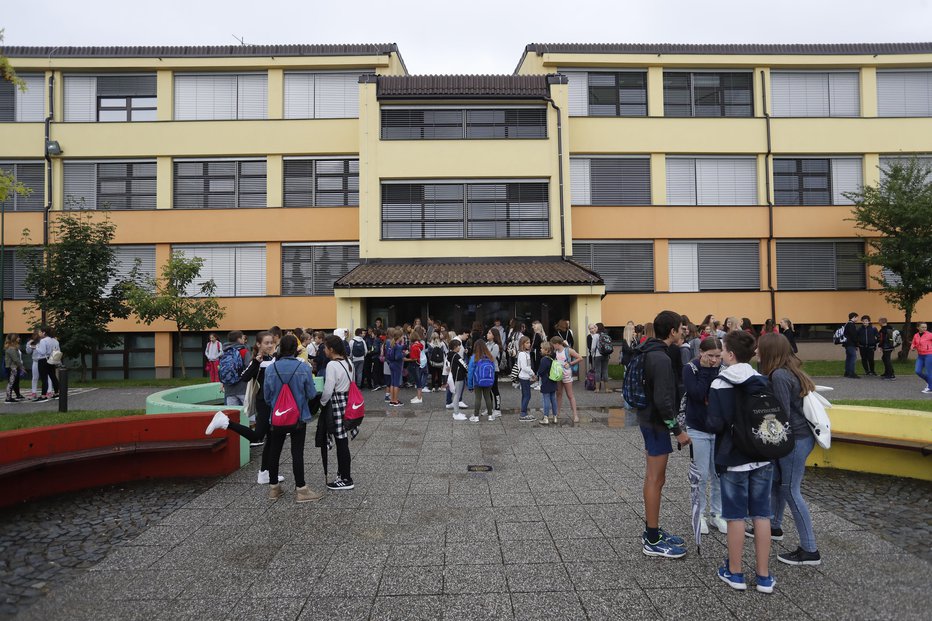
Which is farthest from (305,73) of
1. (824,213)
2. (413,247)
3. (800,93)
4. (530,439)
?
(824,213)

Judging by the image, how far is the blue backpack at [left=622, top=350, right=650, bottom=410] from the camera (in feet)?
14.5

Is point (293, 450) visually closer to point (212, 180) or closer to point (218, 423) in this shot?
point (218, 423)

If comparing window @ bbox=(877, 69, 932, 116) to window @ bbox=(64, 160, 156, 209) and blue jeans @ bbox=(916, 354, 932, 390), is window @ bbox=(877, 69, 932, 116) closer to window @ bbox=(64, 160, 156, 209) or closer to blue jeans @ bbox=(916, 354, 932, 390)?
blue jeans @ bbox=(916, 354, 932, 390)

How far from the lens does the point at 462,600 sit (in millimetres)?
3801

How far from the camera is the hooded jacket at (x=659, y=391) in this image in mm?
4258

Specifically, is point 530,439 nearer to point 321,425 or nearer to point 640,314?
point 321,425

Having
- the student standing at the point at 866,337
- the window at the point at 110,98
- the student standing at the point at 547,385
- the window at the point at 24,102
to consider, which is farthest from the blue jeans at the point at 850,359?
the window at the point at 24,102

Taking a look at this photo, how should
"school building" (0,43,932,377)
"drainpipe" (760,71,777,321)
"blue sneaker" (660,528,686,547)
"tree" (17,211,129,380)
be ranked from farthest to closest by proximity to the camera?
"drainpipe" (760,71,777,321)
"school building" (0,43,932,377)
"tree" (17,211,129,380)
"blue sneaker" (660,528,686,547)

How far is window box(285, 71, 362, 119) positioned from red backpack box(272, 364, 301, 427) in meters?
17.8

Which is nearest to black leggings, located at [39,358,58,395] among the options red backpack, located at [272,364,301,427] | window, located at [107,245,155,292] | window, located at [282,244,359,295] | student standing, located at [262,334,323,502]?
window, located at [107,245,155,292]

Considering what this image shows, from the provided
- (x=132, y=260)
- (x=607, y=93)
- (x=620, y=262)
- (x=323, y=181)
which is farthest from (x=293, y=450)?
(x=607, y=93)

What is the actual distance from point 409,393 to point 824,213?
59.6 feet

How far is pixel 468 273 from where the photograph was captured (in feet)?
58.3

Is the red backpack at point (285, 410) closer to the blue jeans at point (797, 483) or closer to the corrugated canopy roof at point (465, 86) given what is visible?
the blue jeans at point (797, 483)
